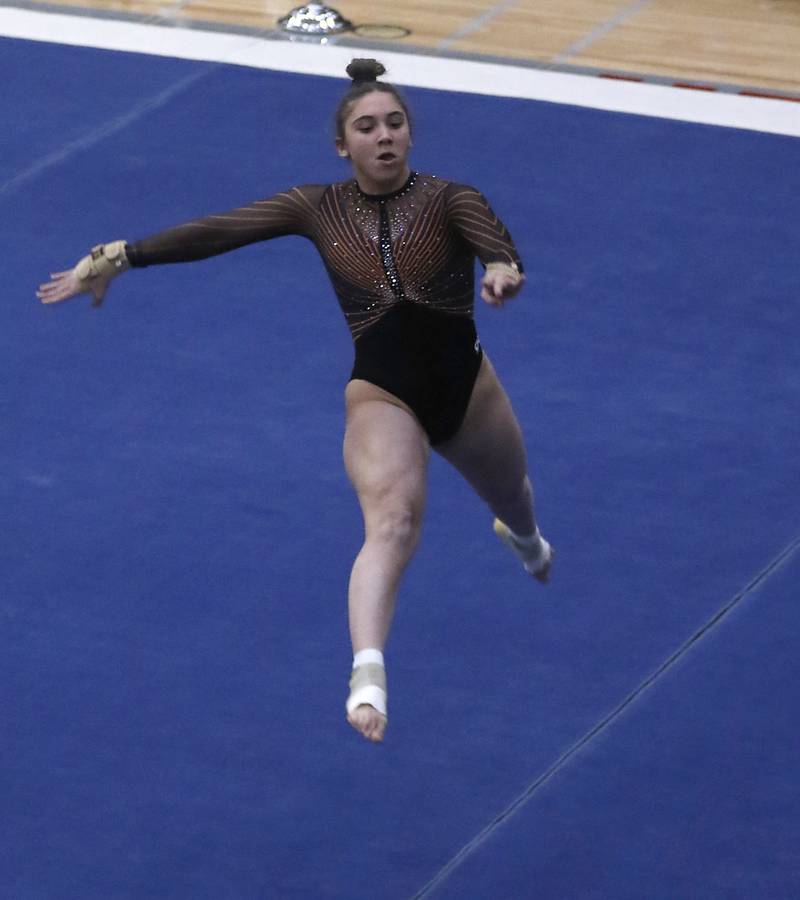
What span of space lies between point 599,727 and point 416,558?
2.99ft

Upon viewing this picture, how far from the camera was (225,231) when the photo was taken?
434cm

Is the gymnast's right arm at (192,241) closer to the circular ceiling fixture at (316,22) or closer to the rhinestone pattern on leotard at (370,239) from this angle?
the rhinestone pattern on leotard at (370,239)

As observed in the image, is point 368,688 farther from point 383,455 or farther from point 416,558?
point 416,558

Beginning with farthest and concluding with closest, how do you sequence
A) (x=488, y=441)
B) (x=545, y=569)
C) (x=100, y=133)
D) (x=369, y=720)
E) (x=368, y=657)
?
1. (x=100, y=133)
2. (x=545, y=569)
3. (x=488, y=441)
4. (x=368, y=657)
5. (x=369, y=720)

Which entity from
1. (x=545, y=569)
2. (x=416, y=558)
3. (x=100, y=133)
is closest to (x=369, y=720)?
(x=545, y=569)

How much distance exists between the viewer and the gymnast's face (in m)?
4.20

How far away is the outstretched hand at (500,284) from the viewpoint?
149 inches

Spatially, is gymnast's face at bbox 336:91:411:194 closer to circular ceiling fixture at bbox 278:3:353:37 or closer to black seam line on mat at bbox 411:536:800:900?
black seam line on mat at bbox 411:536:800:900

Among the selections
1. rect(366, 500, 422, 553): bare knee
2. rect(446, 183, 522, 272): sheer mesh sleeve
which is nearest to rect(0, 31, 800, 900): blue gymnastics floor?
rect(366, 500, 422, 553): bare knee

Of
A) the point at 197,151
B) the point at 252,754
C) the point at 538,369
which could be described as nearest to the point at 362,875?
the point at 252,754

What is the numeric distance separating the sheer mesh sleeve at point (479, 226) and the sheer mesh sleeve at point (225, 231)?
328 mm

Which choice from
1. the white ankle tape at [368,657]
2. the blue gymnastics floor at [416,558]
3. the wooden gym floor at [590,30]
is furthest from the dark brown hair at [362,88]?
the wooden gym floor at [590,30]

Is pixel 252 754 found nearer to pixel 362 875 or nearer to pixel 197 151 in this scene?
pixel 362 875

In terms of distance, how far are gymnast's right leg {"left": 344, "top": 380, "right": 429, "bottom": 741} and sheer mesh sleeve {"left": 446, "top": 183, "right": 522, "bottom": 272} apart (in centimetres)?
40
